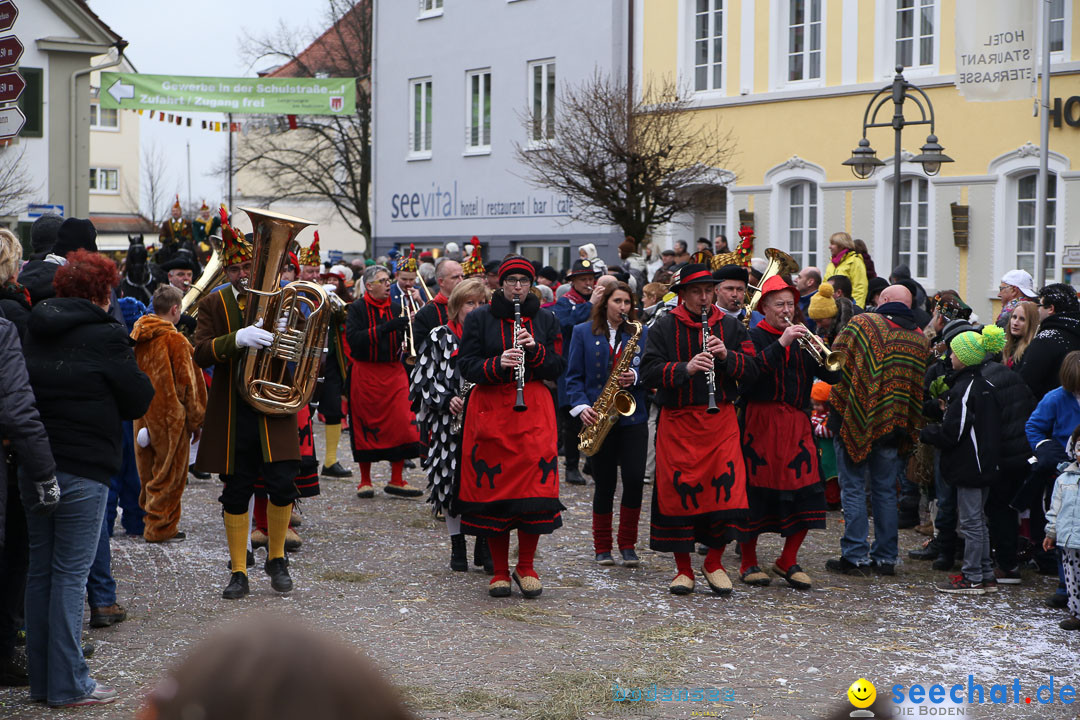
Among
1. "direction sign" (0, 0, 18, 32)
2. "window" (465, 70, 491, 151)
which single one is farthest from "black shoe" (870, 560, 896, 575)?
"window" (465, 70, 491, 151)

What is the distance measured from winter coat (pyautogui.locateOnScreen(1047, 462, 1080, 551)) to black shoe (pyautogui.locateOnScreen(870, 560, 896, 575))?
1374 mm

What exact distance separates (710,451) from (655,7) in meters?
17.8

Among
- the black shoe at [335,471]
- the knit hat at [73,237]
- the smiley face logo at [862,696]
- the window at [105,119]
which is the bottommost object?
the black shoe at [335,471]

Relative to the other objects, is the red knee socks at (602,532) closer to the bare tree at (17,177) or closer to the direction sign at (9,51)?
the direction sign at (9,51)

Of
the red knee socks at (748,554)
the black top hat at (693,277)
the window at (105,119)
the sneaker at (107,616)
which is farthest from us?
the window at (105,119)

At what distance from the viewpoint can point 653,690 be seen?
5805 millimetres

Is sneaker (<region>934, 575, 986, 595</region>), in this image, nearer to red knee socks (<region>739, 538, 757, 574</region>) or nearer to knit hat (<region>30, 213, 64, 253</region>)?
red knee socks (<region>739, 538, 757, 574</region>)

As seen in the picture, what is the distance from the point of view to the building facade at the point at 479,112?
1016 inches

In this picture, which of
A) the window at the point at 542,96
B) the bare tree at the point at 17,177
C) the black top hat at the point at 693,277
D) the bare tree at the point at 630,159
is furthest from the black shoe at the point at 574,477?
the bare tree at the point at 17,177

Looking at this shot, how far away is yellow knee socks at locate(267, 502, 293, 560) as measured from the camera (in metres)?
7.59

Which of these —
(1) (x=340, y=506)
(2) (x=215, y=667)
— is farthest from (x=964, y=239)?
(2) (x=215, y=667)

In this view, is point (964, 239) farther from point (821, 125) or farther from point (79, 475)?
point (79, 475)

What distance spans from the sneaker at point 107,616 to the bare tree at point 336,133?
114 feet

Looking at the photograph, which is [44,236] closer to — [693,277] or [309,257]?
[693,277]
